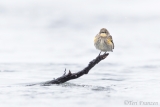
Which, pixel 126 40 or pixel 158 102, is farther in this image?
pixel 126 40

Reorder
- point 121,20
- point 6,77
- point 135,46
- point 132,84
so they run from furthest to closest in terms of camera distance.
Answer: point 121,20 < point 135,46 < point 6,77 < point 132,84

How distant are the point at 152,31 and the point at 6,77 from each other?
92.5 m

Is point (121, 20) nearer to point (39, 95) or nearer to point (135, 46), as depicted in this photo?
point (135, 46)

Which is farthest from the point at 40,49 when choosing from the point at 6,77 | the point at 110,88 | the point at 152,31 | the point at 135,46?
the point at 110,88

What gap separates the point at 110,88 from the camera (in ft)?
123

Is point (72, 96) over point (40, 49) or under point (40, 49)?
under

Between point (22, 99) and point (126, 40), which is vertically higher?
point (126, 40)

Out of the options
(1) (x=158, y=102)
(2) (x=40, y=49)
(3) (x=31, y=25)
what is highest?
(3) (x=31, y=25)

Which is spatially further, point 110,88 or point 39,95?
point 110,88

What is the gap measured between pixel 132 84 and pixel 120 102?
30.1 ft

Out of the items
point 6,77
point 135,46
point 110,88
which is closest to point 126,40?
point 135,46

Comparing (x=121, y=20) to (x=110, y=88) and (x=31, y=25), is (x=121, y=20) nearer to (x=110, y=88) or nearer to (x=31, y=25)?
(x=31, y=25)

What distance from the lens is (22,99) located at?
3216 centimetres

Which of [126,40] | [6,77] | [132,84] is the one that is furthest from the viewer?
[126,40]
